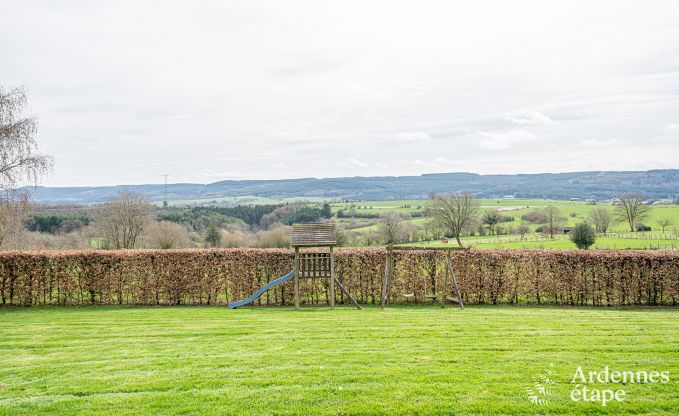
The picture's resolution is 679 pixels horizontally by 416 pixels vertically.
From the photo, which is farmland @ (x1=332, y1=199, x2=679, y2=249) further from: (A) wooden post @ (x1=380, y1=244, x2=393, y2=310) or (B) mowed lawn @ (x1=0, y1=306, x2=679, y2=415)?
(B) mowed lawn @ (x1=0, y1=306, x2=679, y2=415)

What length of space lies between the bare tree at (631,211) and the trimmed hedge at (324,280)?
55.5m

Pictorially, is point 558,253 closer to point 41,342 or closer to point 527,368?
point 527,368

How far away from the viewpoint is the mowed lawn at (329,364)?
19.0 ft

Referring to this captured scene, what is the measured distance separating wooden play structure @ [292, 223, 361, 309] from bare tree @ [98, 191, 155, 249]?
2819 cm

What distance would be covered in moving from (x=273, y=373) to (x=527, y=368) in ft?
12.2

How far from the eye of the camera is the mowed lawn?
5793 millimetres

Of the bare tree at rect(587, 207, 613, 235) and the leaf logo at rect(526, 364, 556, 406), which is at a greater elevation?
the leaf logo at rect(526, 364, 556, 406)

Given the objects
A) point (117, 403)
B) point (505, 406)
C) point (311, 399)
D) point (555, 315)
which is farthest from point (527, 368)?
point (555, 315)

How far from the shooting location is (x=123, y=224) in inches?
1561

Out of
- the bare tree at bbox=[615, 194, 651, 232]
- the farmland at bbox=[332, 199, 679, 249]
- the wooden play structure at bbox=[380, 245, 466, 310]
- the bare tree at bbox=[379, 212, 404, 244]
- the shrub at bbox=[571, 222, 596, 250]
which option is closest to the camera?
the wooden play structure at bbox=[380, 245, 466, 310]

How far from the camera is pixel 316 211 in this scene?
2702 inches

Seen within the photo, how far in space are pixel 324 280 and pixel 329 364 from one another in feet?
30.3

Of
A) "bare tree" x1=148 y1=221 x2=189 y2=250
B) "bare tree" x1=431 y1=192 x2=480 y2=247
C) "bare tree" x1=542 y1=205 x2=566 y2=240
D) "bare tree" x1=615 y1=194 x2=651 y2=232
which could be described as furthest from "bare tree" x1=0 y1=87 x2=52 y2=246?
"bare tree" x1=615 y1=194 x2=651 y2=232

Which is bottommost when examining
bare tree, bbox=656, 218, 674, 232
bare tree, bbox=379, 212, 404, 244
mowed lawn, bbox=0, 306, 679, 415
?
bare tree, bbox=656, 218, 674, 232
